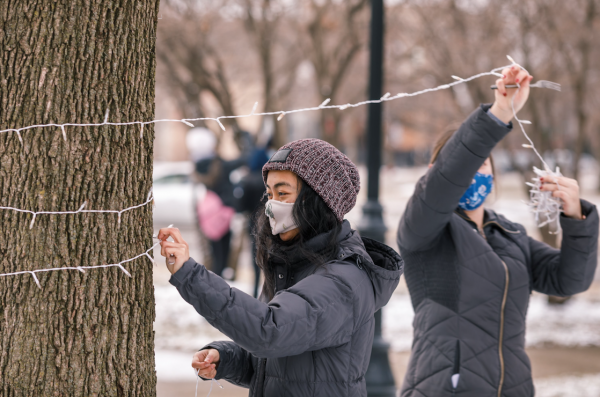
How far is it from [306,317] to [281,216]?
412mm

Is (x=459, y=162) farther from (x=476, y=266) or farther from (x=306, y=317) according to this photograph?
(x=306, y=317)

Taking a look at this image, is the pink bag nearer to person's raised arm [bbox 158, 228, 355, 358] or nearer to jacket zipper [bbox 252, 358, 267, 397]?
jacket zipper [bbox 252, 358, 267, 397]

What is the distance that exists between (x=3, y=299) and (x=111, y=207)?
44cm

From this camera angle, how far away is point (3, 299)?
211cm

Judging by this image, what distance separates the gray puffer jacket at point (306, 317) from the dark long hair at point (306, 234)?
1.1 inches

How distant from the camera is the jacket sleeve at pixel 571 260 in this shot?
2.97m

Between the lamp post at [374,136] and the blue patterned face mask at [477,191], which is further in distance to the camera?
the lamp post at [374,136]

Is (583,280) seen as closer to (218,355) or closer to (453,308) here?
(453,308)

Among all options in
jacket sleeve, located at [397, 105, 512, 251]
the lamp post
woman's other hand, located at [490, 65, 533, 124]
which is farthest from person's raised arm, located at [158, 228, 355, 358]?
the lamp post

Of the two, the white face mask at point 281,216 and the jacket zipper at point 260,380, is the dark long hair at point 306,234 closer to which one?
the white face mask at point 281,216

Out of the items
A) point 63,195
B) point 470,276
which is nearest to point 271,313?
point 63,195

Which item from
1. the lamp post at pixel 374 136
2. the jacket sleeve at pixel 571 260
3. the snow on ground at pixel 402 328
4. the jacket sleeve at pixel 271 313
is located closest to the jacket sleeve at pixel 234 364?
the jacket sleeve at pixel 271 313

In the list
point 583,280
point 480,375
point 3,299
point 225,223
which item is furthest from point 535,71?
point 3,299

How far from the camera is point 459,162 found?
2.71 metres
